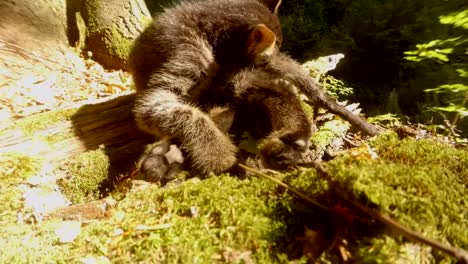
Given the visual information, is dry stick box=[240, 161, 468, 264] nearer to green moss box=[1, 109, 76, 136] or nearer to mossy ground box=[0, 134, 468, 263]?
mossy ground box=[0, 134, 468, 263]

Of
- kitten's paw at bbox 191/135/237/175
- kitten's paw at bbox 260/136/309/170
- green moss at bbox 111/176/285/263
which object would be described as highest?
green moss at bbox 111/176/285/263

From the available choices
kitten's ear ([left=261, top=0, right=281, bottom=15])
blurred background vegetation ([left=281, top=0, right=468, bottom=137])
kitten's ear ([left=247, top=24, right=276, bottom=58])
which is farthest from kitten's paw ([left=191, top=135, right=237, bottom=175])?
blurred background vegetation ([left=281, top=0, right=468, bottom=137])

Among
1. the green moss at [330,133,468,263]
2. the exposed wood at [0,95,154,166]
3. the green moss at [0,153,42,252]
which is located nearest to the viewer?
the green moss at [330,133,468,263]

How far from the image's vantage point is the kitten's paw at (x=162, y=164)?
8.46ft

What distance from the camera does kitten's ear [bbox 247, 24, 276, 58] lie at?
9.16 feet

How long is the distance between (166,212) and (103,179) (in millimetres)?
1560

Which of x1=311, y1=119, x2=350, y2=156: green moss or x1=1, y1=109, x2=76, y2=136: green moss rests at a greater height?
x1=311, y1=119, x2=350, y2=156: green moss

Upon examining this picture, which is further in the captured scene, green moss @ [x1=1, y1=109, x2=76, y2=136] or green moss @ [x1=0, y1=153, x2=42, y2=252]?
green moss @ [x1=1, y1=109, x2=76, y2=136]

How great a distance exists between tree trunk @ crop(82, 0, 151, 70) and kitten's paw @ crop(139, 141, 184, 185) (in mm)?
3362

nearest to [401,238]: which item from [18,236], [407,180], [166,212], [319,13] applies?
[407,180]

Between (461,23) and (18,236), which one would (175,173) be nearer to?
(18,236)

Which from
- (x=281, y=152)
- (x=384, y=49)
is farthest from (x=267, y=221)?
(x=384, y=49)

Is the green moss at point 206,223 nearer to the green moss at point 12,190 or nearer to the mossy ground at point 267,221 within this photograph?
the mossy ground at point 267,221

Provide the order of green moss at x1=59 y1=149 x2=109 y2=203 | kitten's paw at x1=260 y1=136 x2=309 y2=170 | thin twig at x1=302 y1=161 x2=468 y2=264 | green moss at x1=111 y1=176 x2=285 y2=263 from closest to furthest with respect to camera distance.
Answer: thin twig at x1=302 y1=161 x2=468 y2=264
green moss at x1=111 y1=176 x2=285 y2=263
kitten's paw at x1=260 y1=136 x2=309 y2=170
green moss at x1=59 y1=149 x2=109 y2=203
